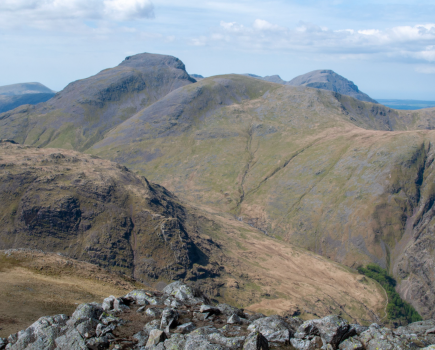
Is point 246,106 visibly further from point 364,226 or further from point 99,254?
point 99,254

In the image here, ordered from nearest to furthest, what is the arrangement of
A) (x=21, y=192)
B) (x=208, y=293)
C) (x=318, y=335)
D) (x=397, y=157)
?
1. (x=318, y=335)
2. (x=208, y=293)
3. (x=21, y=192)
4. (x=397, y=157)

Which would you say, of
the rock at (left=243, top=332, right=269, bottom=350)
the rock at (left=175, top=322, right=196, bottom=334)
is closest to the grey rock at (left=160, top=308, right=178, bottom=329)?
the rock at (left=175, top=322, right=196, bottom=334)

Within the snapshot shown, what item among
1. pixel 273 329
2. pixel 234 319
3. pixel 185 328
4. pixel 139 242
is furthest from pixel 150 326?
pixel 139 242

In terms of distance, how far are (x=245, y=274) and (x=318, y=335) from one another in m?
53.5

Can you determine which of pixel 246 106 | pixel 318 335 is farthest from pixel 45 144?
pixel 318 335

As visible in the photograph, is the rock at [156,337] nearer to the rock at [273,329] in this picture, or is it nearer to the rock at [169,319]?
the rock at [169,319]

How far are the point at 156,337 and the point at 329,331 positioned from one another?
10.2 meters

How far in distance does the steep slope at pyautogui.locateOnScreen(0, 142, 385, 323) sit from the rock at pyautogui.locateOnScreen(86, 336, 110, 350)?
143ft

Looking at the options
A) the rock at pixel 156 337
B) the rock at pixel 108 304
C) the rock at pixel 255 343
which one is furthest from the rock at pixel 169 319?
the rock at pixel 255 343

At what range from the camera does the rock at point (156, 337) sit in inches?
698

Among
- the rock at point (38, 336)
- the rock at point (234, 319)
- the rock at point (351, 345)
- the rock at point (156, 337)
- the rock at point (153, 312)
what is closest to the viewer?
the rock at point (38, 336)

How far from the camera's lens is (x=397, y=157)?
111062mm

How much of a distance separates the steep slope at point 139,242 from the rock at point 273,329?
43.0 m

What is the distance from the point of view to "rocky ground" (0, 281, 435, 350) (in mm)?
17359
